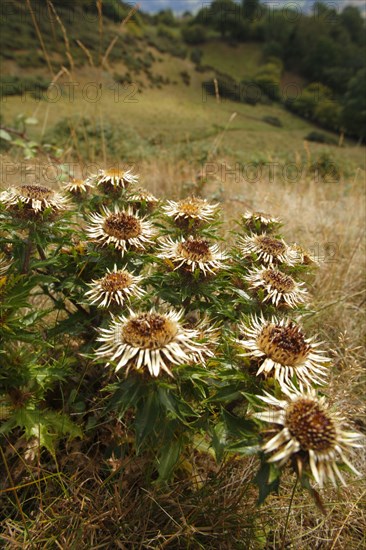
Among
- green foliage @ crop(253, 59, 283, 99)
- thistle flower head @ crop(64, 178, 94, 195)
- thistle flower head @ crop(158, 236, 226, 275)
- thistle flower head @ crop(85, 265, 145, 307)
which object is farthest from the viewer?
green foliage @ crop(253, 59, 283, 99)

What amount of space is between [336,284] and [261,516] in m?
2.63

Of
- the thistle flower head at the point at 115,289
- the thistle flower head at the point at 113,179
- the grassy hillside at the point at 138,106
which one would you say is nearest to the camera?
the thistle flower head at the point at 115,289

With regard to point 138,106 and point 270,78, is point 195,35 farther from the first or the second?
point 138,106

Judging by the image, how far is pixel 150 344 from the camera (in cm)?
131

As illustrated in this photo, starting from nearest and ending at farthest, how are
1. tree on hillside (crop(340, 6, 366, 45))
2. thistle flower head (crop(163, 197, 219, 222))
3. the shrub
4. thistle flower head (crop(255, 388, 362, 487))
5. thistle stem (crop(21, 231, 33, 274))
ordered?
Result: thistle flower head (crop(255, 388, 362, 487)) → thistle stem (crop(21, 231, 33, 274)) → thistle flower head (crop(163, 197, 219, 222)) → the shrub → tree on hillside (crop(340, 6, 366, 45))

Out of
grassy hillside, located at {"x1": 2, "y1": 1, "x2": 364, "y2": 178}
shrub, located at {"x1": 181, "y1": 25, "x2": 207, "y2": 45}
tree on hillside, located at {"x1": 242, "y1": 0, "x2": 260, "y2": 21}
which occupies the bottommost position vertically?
grassy hillside, located at {"x1": 2, "y1": 1, "x2": 364, "y2": 178}

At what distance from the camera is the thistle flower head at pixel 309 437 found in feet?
3.52

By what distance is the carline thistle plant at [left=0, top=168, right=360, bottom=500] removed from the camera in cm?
125

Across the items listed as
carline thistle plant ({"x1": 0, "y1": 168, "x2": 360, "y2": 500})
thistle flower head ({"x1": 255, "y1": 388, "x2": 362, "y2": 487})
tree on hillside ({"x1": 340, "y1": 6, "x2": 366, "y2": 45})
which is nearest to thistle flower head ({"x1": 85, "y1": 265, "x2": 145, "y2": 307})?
carline thistle plant ({"x1": 0, "y1": 168, "x2": 360, "y2": 500})

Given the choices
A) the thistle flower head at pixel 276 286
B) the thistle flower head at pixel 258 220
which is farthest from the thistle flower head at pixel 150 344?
the thistle flower head at pixel 258 220

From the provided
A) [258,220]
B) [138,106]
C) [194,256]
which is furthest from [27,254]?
[138,106]

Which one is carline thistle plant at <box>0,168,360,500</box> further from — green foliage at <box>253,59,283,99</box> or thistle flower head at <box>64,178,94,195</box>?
green foliage at <box>253,59,283,99</box>

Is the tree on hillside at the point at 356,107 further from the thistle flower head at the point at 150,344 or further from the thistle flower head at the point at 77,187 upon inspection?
the thistle flower head at the point at 150,344

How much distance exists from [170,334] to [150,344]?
89mm
